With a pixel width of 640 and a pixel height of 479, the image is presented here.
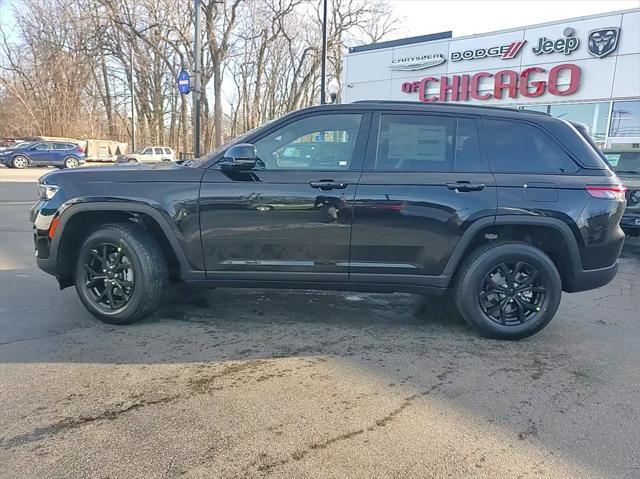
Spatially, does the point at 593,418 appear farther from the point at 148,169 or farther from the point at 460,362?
the point at 148,169

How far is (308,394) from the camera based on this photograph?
9.95 feet

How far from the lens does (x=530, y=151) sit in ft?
12.9

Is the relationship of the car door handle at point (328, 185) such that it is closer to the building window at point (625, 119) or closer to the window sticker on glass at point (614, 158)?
the window sticker on glass at point (614, 158)

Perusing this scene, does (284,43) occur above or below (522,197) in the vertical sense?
above

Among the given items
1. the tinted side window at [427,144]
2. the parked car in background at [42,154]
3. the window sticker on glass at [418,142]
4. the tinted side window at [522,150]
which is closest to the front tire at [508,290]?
the tinted side window at [522,150]

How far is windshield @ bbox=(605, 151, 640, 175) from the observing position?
8.93 meters

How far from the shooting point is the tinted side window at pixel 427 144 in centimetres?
390

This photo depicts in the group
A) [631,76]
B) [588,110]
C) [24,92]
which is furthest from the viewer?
[24,92]

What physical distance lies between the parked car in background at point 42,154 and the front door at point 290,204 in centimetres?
2712

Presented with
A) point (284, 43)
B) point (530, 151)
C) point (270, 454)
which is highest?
point (284, 43)

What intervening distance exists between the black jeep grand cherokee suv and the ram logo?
575 inches

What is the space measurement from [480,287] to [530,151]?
1.19m

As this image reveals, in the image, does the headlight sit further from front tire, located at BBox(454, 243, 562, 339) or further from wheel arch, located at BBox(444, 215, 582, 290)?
front tire, located at BBox(454, 243, 562, 339)

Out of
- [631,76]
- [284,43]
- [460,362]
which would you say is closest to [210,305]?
[460,362]
